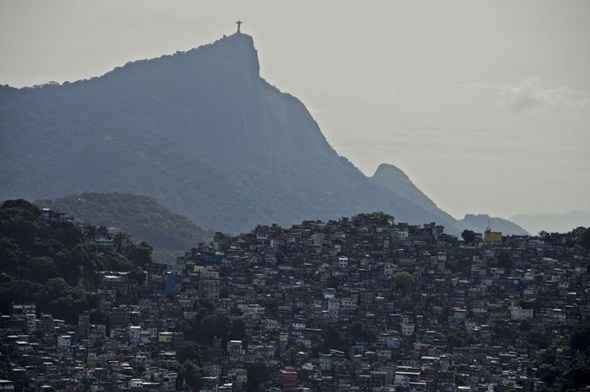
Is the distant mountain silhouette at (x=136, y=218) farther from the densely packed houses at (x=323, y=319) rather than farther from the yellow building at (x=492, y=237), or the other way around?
the densely packed houses at (x=323, y=319)

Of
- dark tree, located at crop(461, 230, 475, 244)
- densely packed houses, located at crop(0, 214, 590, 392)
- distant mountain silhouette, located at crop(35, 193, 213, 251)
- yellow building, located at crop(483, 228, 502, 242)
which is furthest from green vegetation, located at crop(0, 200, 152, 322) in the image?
distant mountain silhouette, located at crop(35, 193, 213, 251)

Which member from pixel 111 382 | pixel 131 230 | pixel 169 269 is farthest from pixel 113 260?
pixel 131 230

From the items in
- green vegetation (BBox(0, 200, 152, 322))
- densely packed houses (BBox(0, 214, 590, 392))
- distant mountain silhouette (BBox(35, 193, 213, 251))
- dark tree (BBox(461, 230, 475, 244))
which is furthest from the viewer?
distant mountain silhouette (BBox(35, 193, 213, 251))

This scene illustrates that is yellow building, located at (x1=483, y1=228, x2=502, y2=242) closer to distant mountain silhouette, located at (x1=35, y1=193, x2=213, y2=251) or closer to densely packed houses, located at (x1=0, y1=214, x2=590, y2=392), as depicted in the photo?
densely packed houses, located at (x1=0, y1=214, x2=590, y2=392)

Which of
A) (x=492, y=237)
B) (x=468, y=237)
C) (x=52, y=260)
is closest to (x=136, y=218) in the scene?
(x=492, y=237)

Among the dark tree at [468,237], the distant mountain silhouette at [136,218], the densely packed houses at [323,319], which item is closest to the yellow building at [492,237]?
the densely packed houses at [323,319]

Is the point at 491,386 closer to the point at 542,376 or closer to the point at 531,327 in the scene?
the point at 542,376

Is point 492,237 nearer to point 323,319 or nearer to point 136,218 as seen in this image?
point 323,319
